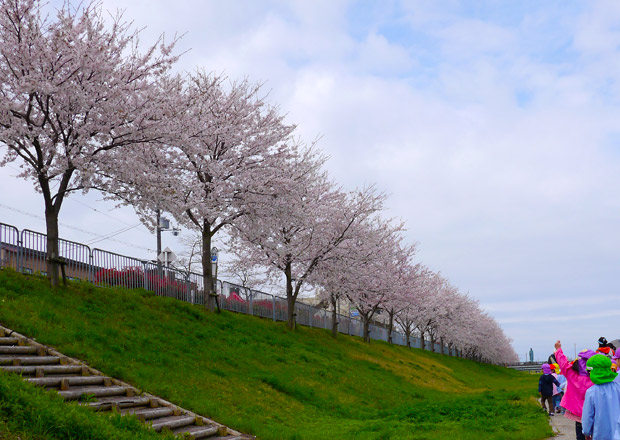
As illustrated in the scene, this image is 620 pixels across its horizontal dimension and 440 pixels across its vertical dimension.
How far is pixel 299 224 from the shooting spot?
88.6ft

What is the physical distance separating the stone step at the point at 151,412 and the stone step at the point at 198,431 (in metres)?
0.47

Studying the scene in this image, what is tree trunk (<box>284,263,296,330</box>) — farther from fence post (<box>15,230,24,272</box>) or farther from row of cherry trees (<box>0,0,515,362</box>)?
fence post (<box>15,230,24,272</box>)

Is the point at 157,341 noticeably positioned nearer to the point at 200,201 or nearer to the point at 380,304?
the point at 200,201

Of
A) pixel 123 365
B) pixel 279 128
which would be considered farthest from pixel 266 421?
pixel 279 128

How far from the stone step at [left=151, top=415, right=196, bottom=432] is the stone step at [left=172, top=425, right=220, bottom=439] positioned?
83mm

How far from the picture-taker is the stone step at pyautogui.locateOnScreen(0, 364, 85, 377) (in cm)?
1019

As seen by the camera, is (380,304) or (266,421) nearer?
(266,421)

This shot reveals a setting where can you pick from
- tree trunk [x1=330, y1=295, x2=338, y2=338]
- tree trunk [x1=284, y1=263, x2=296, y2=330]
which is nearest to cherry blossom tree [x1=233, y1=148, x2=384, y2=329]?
tree trunk [x1=284, y1=263, x2=296, y2=330]

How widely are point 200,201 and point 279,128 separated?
7.20 m

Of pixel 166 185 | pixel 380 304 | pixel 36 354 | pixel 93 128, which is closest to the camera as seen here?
pixel 36 354

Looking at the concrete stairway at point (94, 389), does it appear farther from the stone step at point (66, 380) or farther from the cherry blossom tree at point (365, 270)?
the cherry blossom tree at point (365, 270)

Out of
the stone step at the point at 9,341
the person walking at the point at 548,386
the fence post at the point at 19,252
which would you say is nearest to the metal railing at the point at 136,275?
the fence post at the point at 19,252

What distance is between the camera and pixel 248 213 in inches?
967

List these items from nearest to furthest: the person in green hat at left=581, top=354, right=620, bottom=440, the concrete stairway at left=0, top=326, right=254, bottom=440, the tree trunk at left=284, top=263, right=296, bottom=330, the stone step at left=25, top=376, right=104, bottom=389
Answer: the person in green hat at left=581, top=354, right=620, bottom=440
the stone step at left=25, top=376, right=104, bottom=389
the concrete stairway at left=0, top=326, right=254, bottom=440
the tree trunk at left=284, top=263, right=296, bottom=330
